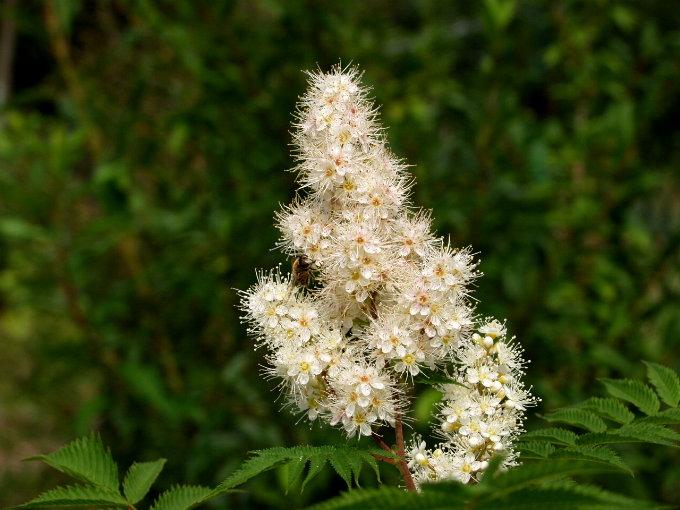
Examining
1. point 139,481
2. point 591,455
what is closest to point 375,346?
point 591,455

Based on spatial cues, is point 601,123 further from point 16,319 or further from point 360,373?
point 16,319

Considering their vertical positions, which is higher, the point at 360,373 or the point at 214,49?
the point at 214,49

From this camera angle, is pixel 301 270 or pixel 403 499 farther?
pixel 301 270

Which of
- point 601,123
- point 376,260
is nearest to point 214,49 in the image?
point 601,123

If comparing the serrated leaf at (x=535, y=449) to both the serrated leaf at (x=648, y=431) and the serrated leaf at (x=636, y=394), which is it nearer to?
the serrated leaf at (x=648, y=431)

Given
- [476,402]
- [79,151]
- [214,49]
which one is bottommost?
[476,402]

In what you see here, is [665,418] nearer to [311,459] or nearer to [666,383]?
[666,383]
